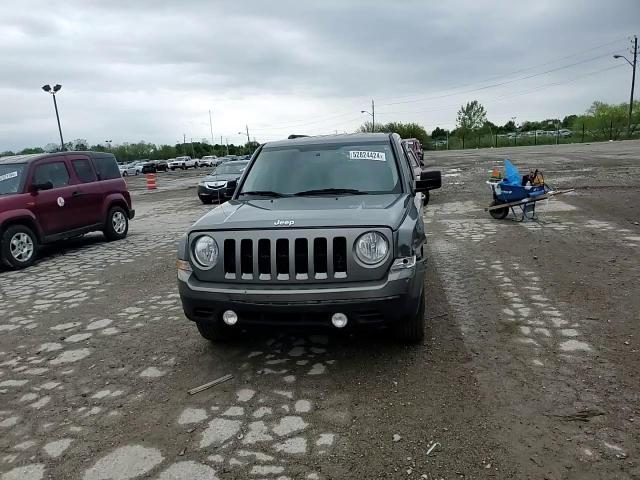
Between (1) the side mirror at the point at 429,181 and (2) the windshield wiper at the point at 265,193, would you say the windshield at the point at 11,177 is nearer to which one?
(2) the windshield wiper at the point at 265,193

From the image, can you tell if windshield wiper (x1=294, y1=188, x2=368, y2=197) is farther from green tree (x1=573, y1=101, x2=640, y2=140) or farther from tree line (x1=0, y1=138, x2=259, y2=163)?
tree line (x1=0, y1=138, x2=259, y2=163)

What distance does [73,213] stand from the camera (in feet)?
31.4

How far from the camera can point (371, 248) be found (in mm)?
3672

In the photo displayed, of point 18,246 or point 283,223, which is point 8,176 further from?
point 283,223

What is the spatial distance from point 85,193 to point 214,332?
680 centimetres

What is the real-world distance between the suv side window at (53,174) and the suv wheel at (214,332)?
6226 millimetres

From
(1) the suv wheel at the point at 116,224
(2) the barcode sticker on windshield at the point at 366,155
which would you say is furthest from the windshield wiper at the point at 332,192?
(1) the suv wheel at the point at 116,224

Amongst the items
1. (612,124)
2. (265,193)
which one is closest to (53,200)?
(265,193)

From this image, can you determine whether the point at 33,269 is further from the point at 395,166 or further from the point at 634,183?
the point at 634,183

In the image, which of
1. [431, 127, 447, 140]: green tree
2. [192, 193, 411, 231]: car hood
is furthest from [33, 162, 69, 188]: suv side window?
[431, 127, 447, 140]: green tree

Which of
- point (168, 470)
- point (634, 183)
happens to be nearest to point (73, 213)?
point (168, 470)

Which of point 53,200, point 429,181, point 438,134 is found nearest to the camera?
point 429,181

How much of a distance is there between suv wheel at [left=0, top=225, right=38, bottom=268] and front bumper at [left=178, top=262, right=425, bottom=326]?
617 centimetres

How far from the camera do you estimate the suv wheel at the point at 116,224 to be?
34.9ft
